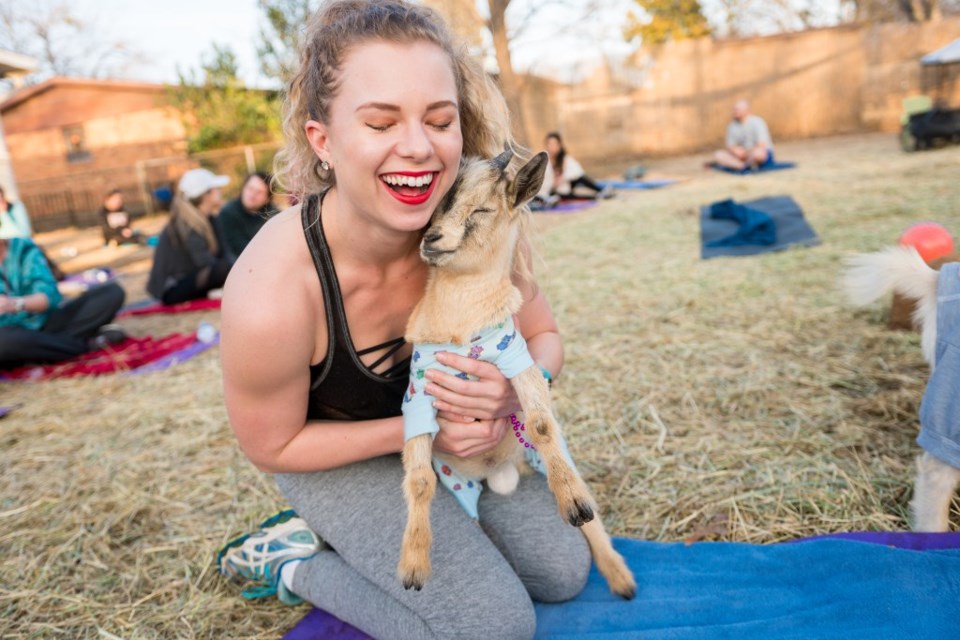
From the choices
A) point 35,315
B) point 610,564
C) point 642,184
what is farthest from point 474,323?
point 642,184

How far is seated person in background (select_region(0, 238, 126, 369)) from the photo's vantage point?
533 cm

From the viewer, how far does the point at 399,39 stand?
5.72ft

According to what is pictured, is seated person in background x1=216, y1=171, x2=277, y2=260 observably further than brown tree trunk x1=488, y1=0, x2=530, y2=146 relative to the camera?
No

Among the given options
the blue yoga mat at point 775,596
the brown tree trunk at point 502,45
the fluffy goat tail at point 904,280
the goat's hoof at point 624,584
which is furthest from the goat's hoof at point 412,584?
the brown tree trunk at point 502,45

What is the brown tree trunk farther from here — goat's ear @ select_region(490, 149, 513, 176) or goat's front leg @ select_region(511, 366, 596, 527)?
goat's front leg @ select_region(511, 366, 596, 527)

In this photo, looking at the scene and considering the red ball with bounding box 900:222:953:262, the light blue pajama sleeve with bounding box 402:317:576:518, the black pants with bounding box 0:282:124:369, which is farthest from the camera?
the black pants with bounding box 0:282:124:369

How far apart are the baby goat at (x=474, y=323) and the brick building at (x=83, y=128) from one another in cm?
2255

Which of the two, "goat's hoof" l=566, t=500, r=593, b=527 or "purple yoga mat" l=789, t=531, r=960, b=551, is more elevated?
"goat's hoof" l=566, t=500, r=593, b=527

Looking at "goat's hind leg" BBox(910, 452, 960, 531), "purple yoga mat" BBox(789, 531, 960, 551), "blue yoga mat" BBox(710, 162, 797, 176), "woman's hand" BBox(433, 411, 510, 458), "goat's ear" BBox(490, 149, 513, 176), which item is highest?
"goat's ear" BBox(490, 149, 513, 176)

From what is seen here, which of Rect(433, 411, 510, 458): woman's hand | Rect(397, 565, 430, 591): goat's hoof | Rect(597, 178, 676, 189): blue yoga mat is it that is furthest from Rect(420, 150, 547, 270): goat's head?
Rect(597, 178, 676, 189): blue yoga mat

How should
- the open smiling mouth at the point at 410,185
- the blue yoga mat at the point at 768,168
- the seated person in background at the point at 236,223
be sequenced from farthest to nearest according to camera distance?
the blue yoga mat at the point at 768,168
the seated person in background at the point at 236,223
the open smiling mouth at the point at 410,185

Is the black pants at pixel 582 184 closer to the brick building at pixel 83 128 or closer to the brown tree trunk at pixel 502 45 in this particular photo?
the brown tree trunk at pixel 502 45

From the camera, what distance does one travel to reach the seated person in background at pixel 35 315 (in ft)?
17.5

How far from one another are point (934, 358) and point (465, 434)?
156 cm
